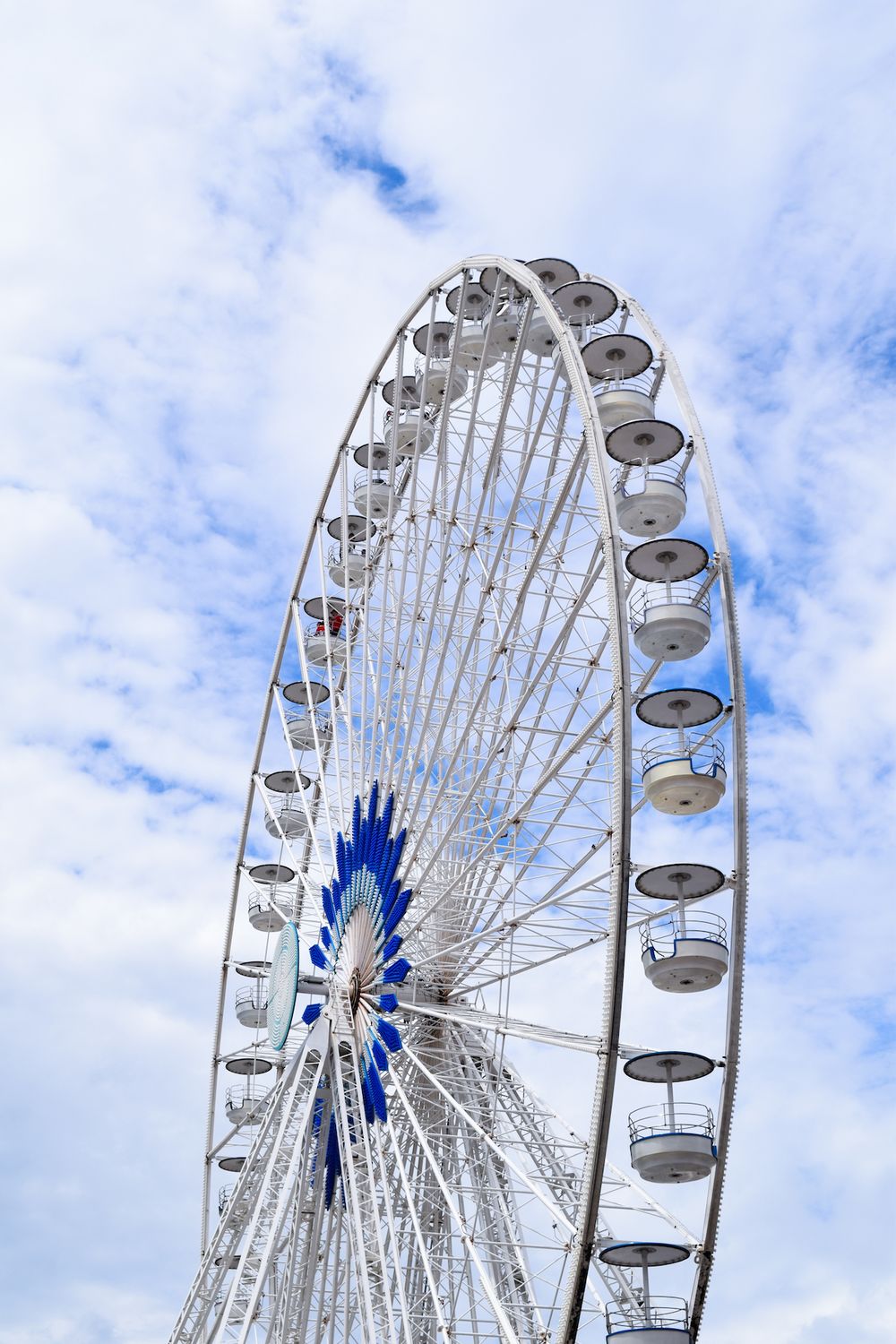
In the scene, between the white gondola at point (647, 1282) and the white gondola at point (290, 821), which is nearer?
the white gondola at point (647, 1282)

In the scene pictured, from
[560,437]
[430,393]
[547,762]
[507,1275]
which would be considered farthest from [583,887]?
[430,393]

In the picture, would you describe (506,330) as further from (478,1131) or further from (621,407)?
(478,1131)

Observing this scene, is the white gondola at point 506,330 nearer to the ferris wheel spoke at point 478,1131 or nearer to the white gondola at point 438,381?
the white gondola at point 438,381

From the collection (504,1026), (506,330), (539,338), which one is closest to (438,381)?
(506,330)

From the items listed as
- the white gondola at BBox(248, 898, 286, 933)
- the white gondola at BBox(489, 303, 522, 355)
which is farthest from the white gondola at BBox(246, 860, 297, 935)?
the white gondola at BBox(489, 303, 522, 355)

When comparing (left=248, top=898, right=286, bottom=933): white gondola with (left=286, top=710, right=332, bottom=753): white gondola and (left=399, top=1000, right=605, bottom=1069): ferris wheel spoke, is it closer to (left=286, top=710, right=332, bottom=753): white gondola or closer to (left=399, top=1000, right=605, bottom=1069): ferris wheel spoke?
(left=286, top=710, right=332, bottom=753): white gondola

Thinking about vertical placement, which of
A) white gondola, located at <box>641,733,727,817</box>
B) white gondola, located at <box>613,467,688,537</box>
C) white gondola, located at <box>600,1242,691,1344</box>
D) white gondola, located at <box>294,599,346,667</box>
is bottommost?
white gondola, located at <box>600,1242,691,1344</box>

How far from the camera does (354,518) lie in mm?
27828

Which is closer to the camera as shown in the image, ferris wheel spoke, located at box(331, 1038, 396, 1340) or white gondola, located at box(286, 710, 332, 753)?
ferris wheel spoke, located at box(331, 1038, 396, 1340)

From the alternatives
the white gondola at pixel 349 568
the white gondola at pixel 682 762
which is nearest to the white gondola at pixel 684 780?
the white gondola at pixel 682 762

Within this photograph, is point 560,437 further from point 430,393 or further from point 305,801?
point 305,801

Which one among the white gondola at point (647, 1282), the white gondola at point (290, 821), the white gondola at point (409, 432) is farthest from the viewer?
the white gondola at point (290, 821)

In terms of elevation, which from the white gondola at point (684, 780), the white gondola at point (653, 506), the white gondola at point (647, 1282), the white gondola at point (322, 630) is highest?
the white gondola at point (322, 630)

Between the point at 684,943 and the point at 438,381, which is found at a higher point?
the point at 438,381
